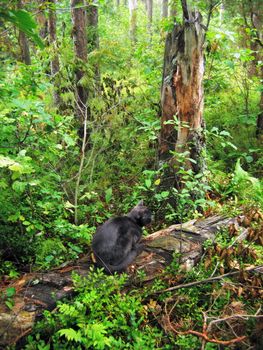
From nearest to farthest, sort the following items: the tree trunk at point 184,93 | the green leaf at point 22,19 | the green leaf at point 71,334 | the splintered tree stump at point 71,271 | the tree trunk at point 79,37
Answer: the green leaf at point 22,19
the green leaf at point 71,334
the splintered tree stump at point 71,271
the tree trunk at point 184,93
the tree trunk at point 79,37

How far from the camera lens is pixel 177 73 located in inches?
202

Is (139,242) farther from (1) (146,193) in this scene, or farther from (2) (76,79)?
(2) (76,79)

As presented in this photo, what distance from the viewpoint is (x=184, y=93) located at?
5.21 meters

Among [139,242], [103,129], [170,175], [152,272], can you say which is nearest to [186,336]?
[152,272]

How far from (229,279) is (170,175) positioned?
2180mm

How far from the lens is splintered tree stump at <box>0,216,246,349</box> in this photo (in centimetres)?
281

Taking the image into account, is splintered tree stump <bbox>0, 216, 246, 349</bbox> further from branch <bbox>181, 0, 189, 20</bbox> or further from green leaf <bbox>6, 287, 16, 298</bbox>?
branch <bbox>181, 0, 189, 20</bbox>

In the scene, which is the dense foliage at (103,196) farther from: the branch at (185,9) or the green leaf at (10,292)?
the branch at (185,9)

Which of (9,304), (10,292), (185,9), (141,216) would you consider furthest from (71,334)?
(185,9)

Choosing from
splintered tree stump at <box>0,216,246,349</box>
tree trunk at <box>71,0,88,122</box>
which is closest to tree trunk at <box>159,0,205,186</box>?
splintered tree stump at <box>0,216,246,349</box>

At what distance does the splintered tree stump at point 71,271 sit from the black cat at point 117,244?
122 mm

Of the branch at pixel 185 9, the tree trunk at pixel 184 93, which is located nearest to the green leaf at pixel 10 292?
the tree trunk at pixel 184 93

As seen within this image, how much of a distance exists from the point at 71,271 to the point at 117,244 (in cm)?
61

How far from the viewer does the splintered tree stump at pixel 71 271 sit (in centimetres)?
281
